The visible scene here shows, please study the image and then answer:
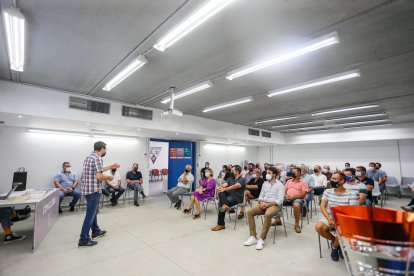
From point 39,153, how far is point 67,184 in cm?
126

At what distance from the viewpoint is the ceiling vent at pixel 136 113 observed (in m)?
5.88

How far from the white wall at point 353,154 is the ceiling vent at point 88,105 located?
1057 cm

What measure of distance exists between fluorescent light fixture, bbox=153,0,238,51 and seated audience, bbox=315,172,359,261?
2.66 meters

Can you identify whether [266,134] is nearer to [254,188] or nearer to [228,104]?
[228,104]

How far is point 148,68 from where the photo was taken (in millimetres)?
3773

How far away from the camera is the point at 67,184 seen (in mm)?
5891

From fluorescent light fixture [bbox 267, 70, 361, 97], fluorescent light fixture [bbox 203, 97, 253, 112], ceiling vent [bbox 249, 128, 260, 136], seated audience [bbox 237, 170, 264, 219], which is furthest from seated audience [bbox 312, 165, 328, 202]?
ceiling vent [bbox 249, 128, 260, 136]

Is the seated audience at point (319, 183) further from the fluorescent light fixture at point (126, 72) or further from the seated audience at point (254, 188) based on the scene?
the fluorescent light fixture at point (126, 72)

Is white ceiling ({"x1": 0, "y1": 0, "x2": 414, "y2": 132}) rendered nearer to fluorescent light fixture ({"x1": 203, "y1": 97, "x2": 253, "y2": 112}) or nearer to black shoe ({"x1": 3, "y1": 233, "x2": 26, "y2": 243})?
fluorescent light fixture ({"x1": 203, "y1": 97, "x2": 253, "y2": 112})

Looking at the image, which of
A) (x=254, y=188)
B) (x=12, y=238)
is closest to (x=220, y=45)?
(x=254, y=188)

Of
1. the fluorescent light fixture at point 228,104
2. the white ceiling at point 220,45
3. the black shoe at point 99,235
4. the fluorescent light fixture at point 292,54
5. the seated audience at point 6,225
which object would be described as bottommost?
the black shoe at point 99,235

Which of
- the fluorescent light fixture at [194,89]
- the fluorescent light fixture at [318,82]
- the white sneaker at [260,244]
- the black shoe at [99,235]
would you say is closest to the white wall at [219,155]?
the fluorescent light fixture at [194,89]

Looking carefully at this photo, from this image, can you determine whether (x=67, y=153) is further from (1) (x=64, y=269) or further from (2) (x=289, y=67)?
(2) (x=289, y=67)

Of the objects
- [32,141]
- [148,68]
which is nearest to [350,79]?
[148,68]
